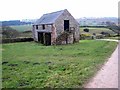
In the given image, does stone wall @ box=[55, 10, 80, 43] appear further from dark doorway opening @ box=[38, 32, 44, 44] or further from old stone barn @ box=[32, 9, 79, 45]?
dark doorway opening @ box=[38, 32, 44, 44]

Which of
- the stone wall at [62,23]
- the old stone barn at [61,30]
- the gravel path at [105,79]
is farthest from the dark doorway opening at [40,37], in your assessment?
the gravel path at [105,79]

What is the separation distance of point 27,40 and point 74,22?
51.9 feet

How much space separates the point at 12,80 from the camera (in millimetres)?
14320

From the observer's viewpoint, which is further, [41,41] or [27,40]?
[27,40]

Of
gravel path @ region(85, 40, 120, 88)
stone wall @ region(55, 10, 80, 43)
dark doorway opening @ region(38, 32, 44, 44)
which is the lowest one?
gravel path @ region(85, 40, 120, 88)

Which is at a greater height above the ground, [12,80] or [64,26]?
[64,26]

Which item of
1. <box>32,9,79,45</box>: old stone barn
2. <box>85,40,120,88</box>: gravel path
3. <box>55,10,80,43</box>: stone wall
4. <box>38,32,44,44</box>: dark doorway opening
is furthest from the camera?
<box>38,32,44,44</box>: dark doorway opening

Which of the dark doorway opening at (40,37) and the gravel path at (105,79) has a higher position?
the dark doorway opening at (40,37)

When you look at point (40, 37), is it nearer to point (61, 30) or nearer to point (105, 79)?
point (61, 30)

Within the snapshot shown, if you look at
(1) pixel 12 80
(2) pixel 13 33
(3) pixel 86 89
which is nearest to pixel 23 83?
(1) pixel 12 80

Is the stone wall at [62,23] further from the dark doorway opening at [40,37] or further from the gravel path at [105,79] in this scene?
the gravel path at [105,79]

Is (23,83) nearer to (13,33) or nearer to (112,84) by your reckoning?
(112,84)

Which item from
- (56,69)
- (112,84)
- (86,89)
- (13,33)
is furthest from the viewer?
(13,33)

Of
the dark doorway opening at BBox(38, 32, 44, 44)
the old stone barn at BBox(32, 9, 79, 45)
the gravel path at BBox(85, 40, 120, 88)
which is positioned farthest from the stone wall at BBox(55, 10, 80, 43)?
the gravel path at BBox(85, 40, 120, 88)
